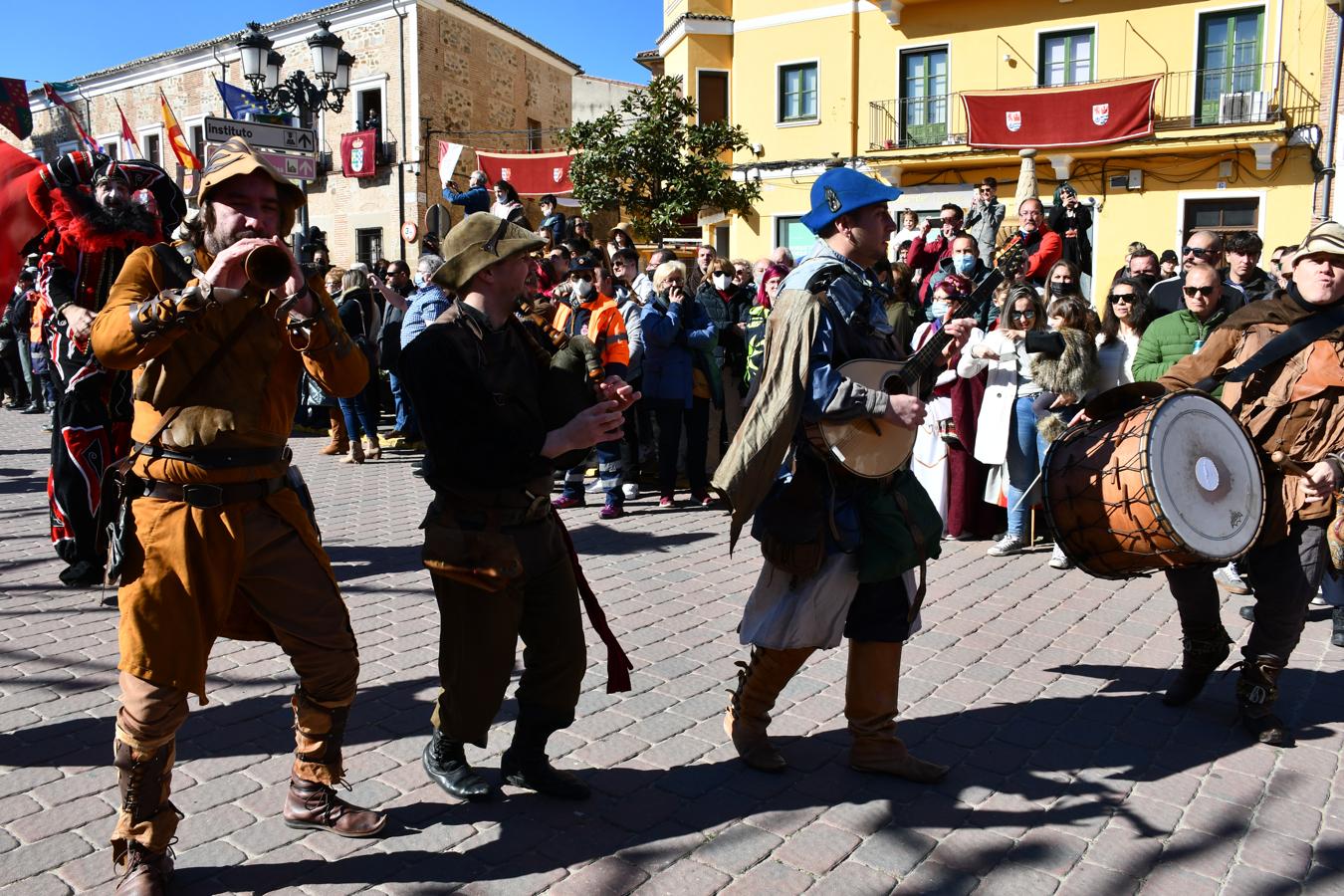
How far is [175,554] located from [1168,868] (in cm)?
311

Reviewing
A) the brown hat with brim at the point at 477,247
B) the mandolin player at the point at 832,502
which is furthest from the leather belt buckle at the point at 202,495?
the mandolin player at the point at 832,502

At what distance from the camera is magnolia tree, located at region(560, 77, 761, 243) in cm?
2214

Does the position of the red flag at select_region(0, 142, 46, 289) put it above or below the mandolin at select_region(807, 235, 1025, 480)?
above

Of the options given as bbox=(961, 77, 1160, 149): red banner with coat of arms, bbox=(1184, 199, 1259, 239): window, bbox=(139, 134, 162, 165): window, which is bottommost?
bbox=(1184, 199, 1259, 239): window

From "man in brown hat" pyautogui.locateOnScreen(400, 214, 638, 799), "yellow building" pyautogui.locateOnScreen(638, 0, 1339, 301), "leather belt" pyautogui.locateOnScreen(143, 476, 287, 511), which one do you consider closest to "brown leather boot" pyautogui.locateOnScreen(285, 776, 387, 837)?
"man in brown hat" pyautogui.locateOnScreen(400, 214, 638, 799)

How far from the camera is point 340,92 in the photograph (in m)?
13.3

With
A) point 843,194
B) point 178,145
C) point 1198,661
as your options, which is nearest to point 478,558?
point 843,194

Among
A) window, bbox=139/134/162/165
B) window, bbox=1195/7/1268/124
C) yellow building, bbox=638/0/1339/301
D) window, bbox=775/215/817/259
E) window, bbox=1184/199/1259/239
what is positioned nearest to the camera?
yellow building, bbox=638/0/1339/301

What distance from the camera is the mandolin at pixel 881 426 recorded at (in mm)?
3578

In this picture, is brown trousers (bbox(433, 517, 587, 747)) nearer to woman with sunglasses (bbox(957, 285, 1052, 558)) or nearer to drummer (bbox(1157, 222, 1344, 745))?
drummer (bbox(1157, 222, 1344, 745))

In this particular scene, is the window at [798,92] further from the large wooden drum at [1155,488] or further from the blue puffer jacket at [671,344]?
the large wooden drum at [1155,488]

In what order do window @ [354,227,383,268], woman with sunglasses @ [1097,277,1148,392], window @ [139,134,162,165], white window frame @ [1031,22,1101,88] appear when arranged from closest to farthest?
woman with sunglasses @ [1097,277,1148,392] < white window frame @ [1031,22,1101,88] < window @ [354,227,383,268] < window @ [139,134,162,165]

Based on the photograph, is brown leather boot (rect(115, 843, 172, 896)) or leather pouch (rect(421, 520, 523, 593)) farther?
leather pouch (rect(421, 520, 523, 593))

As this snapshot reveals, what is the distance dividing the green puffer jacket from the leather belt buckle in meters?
5.73
